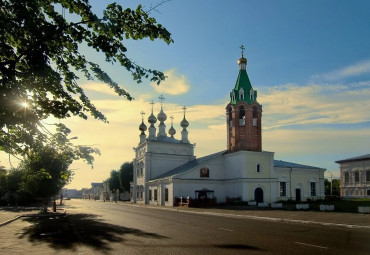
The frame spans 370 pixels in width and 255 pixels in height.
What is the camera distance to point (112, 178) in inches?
3878

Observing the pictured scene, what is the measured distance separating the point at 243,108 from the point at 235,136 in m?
4.00

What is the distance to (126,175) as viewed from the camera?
283 feet

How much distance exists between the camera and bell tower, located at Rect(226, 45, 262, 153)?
47625 millimetres

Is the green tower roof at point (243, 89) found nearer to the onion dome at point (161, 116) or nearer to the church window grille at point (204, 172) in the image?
the church window grille at point (204, 172)

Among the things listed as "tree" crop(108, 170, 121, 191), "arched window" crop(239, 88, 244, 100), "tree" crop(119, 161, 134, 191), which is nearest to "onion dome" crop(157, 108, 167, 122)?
"tree" crop(119, 161, 134, 191)

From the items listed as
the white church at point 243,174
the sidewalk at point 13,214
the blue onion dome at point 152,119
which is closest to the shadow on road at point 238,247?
the sidewalk at point 13,214

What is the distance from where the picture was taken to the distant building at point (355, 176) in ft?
233

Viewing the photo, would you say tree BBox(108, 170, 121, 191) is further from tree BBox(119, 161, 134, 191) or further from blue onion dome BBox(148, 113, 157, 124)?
blue onion dome BBox(148, 113, 157, 124)

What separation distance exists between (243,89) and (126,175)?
47221 mm

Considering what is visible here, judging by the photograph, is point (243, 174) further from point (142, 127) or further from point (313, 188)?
point (142, 127)

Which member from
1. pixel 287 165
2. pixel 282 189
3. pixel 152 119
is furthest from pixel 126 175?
pixel 282 189

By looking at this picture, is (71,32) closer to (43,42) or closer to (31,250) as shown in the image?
(43,42)

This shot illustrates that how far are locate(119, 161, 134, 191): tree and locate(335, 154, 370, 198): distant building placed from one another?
4849cm

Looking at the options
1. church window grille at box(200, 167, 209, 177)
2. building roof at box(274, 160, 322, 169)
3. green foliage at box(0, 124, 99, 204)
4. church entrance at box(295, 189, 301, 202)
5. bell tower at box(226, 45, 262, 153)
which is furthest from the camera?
building roof at box(274, 160, 322, 169)
